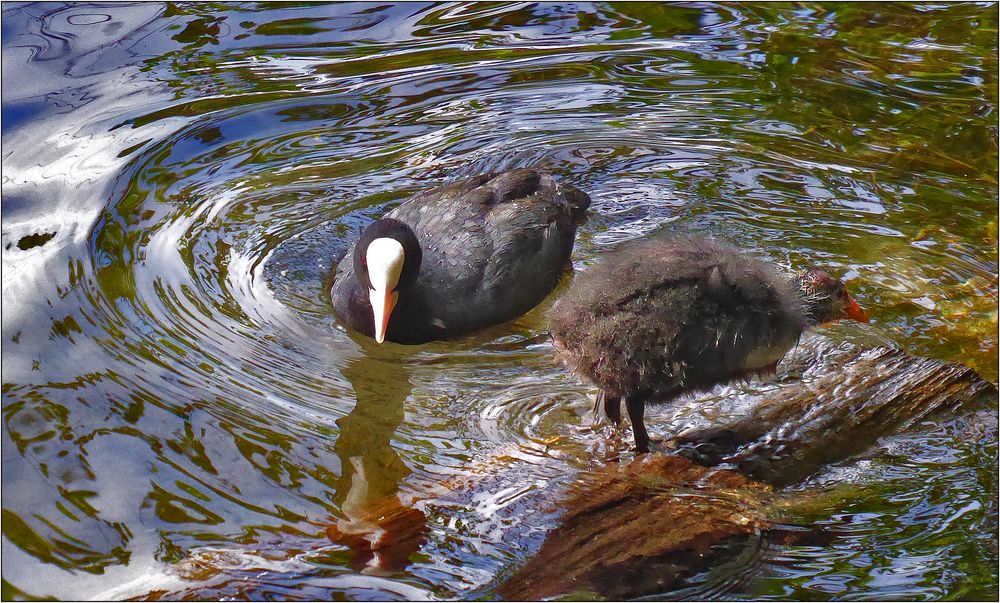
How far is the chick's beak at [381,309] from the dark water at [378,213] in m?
0.16

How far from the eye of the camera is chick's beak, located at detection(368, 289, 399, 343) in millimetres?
4363

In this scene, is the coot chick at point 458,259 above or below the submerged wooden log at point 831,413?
above

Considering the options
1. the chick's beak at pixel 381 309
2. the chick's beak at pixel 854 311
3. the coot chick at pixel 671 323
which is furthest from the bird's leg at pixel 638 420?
the chick's beak at pixel 381 309

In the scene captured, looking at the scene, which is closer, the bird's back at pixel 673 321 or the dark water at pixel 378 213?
the dark water at pixel 378 213

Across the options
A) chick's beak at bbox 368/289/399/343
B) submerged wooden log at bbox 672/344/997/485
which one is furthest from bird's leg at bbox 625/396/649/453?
chick's beak at bbox 368/289/399/343

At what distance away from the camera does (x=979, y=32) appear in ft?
21.7

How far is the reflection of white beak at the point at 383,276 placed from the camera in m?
4.40

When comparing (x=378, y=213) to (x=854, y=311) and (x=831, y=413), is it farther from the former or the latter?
(x=831, y=413)

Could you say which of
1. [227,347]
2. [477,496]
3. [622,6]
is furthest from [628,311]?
[622,6]

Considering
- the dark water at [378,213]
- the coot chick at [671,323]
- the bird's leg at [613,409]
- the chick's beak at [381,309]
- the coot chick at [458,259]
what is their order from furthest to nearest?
the coot chick at [458,259] → the chick's beak at [381,309] → the bird's leg at [613,409] → the coot chick at [671,323] → the dark water at [378,213]

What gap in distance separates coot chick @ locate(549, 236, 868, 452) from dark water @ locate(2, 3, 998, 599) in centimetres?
34

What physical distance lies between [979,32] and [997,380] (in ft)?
11.4

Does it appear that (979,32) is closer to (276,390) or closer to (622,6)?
(622,6)

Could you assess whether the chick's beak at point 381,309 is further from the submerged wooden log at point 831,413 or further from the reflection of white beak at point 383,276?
the submerged wooden log at point 831,413
